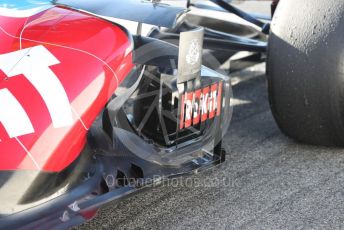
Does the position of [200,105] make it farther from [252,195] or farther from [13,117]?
[13,117]

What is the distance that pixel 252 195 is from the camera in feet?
9.37

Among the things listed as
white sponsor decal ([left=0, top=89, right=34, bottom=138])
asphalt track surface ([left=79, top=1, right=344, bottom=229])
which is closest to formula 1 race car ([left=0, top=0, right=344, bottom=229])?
white sponsor decal ([left=0, top=89, right=34, bottom=138])

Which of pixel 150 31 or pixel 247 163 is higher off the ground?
pixel 150 31

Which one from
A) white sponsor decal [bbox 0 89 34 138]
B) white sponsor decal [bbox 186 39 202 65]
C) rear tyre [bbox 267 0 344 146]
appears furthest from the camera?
rear tyre [bbox 267 0 344 146]

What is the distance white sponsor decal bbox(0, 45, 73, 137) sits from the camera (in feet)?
7.23

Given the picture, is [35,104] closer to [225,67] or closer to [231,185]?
[231,185]

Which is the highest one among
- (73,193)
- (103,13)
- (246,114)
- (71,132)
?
(103,13)

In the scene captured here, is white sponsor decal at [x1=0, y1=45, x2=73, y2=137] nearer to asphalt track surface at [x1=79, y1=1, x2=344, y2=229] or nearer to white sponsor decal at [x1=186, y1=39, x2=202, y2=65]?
asphalt track surface at [x1=79, y1=1, x2=344, y2=229]

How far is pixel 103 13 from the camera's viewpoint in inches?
101

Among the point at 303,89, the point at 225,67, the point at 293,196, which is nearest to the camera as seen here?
the point at 293,196

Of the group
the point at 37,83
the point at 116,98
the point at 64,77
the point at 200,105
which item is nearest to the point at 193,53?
the point at 200,105

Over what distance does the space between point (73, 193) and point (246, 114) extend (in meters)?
1.82

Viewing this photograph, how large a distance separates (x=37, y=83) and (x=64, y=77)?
104 mm

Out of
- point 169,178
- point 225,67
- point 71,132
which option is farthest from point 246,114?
point 71,132
